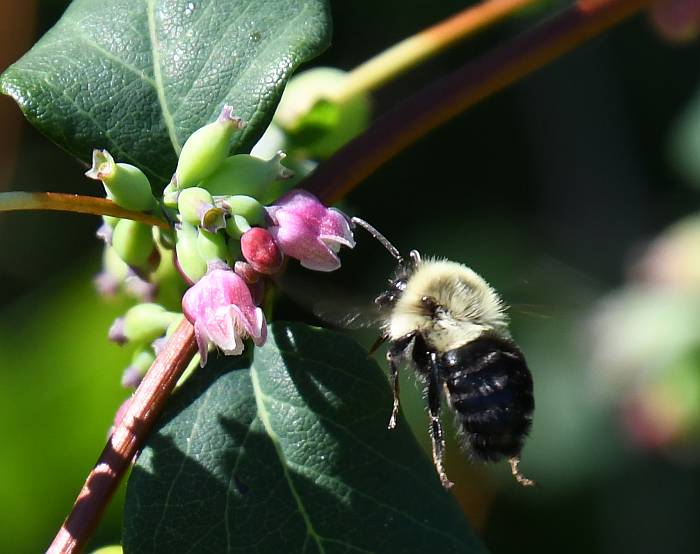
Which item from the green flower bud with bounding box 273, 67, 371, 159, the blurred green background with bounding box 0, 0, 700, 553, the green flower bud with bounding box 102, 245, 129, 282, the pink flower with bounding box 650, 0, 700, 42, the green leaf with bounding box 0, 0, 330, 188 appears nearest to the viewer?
the green leaf with bounding box 0, 0, 330, 188

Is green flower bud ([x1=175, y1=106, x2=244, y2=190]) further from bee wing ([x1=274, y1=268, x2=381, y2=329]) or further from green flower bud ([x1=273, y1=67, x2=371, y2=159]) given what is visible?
green flower bud ([x1=273, y1=67, x2=371, y2=159])

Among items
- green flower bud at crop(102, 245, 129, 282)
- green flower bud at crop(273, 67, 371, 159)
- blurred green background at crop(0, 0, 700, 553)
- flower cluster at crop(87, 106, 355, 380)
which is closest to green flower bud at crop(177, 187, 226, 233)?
flower cluster at crop(87, 106, 355, 380)

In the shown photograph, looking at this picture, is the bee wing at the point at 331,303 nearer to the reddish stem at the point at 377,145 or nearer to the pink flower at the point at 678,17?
the reddish stem at the point at 377,145

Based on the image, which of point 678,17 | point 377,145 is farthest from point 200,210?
point 678,17

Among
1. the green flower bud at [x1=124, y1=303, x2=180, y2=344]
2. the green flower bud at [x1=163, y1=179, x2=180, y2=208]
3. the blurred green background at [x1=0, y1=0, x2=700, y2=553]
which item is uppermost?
the green flower bud at [x1=163, y1=179, x2=180, y2=208]

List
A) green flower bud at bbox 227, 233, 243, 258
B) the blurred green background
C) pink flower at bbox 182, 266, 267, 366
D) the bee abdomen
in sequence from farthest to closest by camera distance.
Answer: the blurred green background < the bee abdomen < green flower bud at bbox 227, 233, 243, 258 < pink flower at bbox 182, 266, 267, 366
